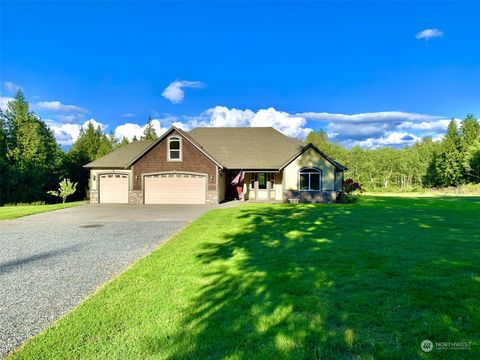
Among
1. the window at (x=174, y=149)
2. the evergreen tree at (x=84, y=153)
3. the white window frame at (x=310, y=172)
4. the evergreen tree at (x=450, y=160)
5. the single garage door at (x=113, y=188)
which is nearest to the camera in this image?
the window at (x=174, y=149)

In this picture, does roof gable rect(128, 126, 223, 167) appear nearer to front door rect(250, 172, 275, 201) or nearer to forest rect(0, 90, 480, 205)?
front door rect(250, 172, 275, 201)

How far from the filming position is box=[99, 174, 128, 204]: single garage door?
22891 mm

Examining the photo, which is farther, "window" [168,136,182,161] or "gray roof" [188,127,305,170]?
"gray roof" [188,127,305,170]

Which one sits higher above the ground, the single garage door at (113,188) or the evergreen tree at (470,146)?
the evergreen tree at (470,146)

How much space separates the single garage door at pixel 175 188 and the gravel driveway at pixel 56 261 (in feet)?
28.6

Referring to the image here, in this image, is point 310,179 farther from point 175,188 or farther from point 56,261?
point 56,261

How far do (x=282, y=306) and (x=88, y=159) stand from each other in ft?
140

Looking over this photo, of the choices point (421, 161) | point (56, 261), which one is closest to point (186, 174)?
point (56, 261)

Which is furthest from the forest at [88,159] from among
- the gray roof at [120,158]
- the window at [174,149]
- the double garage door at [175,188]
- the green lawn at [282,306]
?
the green lawn at [282,306]

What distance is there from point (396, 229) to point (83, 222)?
1246 centimetres

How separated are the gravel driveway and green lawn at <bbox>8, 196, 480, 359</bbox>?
469mm

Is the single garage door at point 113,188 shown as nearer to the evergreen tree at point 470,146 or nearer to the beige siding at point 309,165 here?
the beige siding at point 309,165

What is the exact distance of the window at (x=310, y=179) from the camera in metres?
22.3

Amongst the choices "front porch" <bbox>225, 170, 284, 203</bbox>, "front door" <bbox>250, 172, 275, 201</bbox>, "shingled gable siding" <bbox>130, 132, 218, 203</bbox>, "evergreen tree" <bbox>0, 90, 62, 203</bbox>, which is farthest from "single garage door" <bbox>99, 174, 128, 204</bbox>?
"evergreen tree" <bbox>0, 90, 62, 203</bbox>
